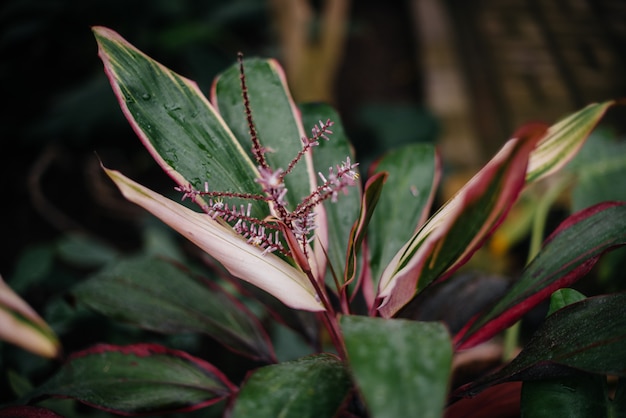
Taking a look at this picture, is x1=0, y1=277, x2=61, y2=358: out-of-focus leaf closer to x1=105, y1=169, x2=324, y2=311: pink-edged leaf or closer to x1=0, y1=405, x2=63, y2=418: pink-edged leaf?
x1=0, y1=405, x2=63, y2=418: pink-edged leaf

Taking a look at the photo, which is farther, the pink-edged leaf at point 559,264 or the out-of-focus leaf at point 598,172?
the out-of-focus leaf at point 598,172

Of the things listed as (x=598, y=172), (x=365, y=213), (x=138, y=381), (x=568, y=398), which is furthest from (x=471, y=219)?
(x=598, y=172)

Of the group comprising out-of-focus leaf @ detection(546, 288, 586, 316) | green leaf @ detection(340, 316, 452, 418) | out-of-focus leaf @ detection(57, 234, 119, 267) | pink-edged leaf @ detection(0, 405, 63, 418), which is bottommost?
out-of-focus leaf @ detection(57, 234, 119, 267)

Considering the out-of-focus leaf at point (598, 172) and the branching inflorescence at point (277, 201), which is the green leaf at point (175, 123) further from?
the out-of-focus leaf at point (598, 172)

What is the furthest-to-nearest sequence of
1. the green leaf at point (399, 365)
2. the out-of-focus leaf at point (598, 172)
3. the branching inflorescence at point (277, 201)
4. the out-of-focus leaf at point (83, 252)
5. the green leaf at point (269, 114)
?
the out-of-focus leaf at point (83, 252)
the out-of-focus leaf at point (598, 172)
the green leaf at point (269, 114)
the branching inflorescence at point (277, 201)
the green leaf at point (399, 365)

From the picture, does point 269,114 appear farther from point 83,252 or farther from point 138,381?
point 83,252

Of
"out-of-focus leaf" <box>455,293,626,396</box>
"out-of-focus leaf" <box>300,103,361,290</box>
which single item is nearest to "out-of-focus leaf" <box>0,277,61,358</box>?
"out-of-focus leaf" <box>300,103,361,290</box>

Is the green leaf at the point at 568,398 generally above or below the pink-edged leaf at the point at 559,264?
below

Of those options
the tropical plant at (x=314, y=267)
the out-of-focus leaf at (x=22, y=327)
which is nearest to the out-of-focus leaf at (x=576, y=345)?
the tropical plant at (x=314, y=267)
